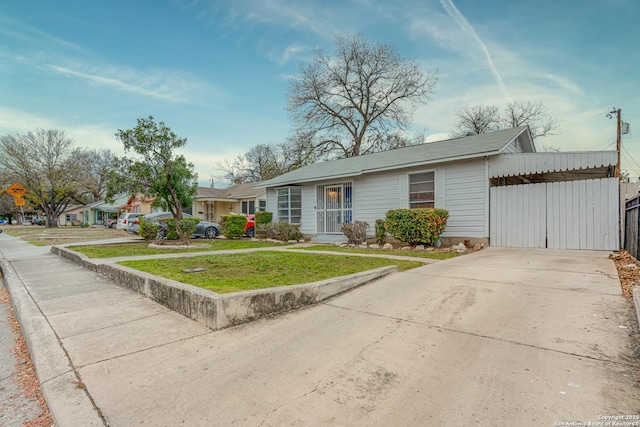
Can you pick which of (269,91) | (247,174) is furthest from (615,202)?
(247,174)

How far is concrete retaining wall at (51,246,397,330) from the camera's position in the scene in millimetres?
3545

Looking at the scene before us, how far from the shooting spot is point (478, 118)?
100 feet

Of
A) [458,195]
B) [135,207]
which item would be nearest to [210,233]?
[458,195]

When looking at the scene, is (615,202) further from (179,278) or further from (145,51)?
(145,51)

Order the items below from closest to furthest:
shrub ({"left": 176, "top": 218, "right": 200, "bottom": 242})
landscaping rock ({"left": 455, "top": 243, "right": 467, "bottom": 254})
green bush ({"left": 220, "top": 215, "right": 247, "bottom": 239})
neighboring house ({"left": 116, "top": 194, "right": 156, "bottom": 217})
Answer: landscaping rock ({"left": 455, "top": 243, "right": 467, "bottom": 254}), shrub ({"left": 176, "top": 218, "right": 200, "bottom": 242}), green bush ({"left": 220, "top": 215, "right": 247, "bottom": 239}), neighboring house ({"left": 116, "top": 194, "right": 156, "bottom": 217})

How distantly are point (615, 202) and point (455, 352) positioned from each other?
790 centimetres

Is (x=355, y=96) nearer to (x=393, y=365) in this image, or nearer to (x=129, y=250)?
(x=129, y=250)

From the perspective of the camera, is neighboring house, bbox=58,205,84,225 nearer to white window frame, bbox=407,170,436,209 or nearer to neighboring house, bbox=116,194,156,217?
neighboring house, bbox=116,194,156,217

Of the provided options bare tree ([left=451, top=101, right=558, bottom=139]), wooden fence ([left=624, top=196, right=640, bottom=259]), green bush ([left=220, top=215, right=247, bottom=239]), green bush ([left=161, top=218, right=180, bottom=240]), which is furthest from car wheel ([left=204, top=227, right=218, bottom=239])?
bare tree ([left=451, top=101, right=558, bottom=139])

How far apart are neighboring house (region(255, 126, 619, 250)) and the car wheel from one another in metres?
7.19

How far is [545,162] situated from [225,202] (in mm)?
25215

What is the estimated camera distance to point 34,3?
31.3 feet

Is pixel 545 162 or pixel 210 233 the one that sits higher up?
pixel 545 162

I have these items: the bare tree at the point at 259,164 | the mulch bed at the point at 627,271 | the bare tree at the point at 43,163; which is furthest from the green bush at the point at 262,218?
the bare tree at the point at 43,163
